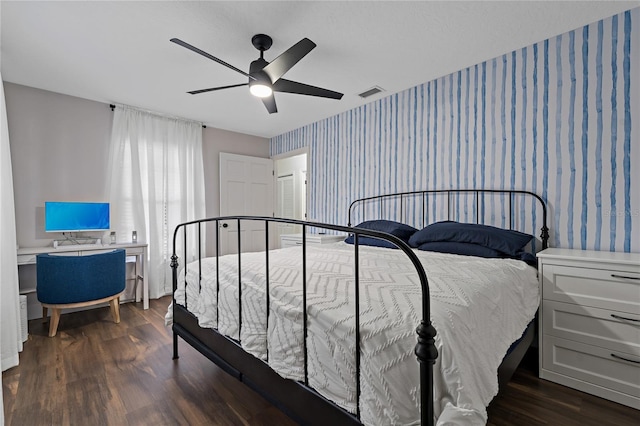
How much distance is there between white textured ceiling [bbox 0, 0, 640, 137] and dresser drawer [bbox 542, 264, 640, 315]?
1.72 metres

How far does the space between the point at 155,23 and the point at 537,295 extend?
317cm

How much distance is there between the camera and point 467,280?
1.50m

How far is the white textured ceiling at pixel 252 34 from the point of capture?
2053 millimetres

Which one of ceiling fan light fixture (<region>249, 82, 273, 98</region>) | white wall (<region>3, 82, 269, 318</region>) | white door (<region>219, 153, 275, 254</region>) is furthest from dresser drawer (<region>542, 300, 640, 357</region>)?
white wall (<region>3, 82, 269, 318</region>)

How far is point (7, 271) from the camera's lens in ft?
7.39

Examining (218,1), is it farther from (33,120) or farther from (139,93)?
(33,120)

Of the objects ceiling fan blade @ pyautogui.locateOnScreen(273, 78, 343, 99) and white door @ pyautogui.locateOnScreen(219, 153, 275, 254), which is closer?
ceiling fan blade @ pyautogui.locateOnScreen(273, 78, 343, 99)

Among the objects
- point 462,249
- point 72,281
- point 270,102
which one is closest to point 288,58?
point 270,102

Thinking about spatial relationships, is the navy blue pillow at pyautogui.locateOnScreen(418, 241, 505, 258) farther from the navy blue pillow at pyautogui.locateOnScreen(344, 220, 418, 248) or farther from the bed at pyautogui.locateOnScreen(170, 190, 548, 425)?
the navy blue pillow at pyautogui.locateOnScreen(344, 220, 418, 248)

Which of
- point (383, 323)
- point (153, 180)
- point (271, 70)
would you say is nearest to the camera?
point (383, 323)

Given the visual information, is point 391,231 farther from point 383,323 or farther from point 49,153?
point 49,153

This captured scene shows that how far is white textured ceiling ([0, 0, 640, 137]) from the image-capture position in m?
2.05

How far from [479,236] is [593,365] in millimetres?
984

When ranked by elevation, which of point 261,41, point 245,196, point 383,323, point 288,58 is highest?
point 261,41
